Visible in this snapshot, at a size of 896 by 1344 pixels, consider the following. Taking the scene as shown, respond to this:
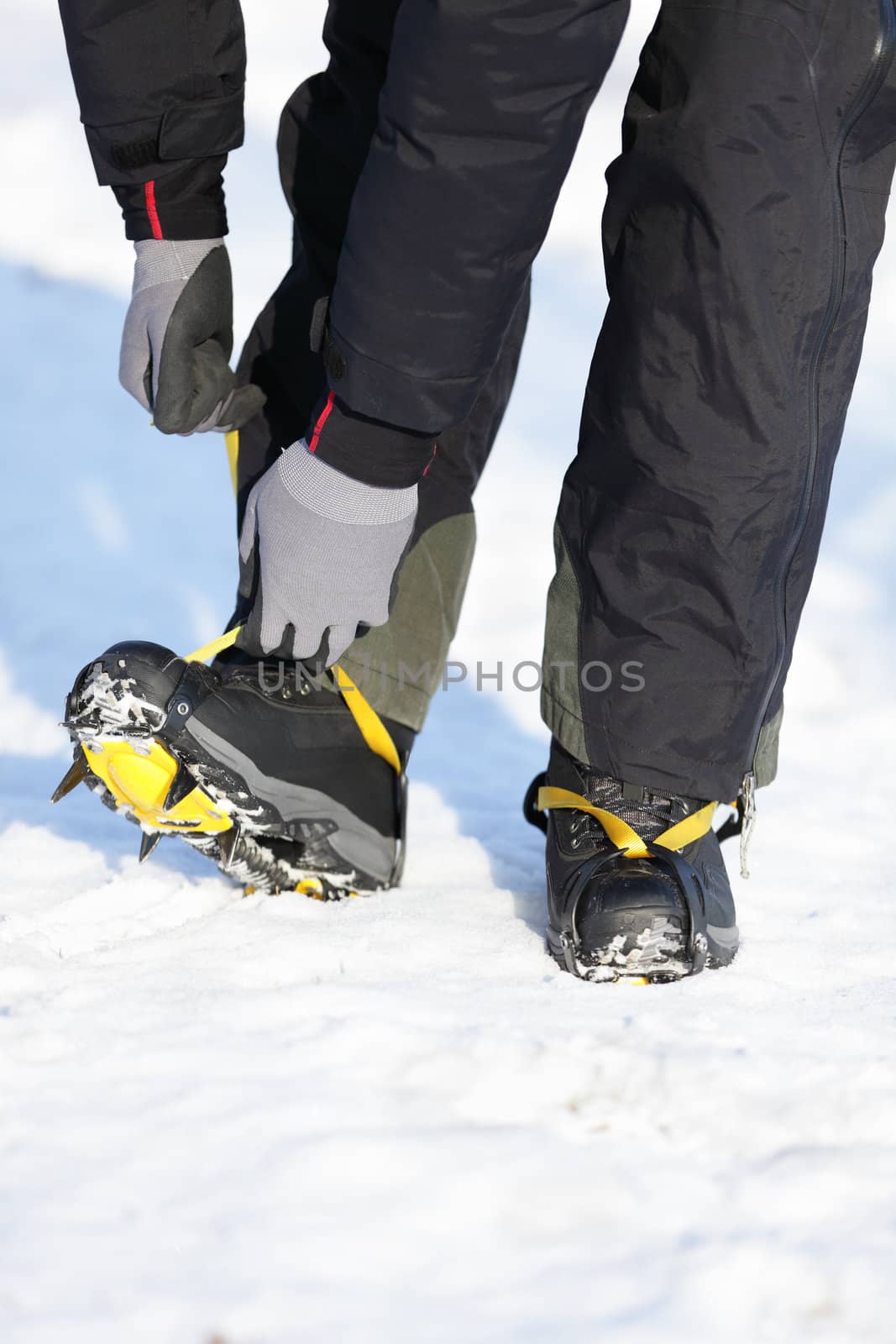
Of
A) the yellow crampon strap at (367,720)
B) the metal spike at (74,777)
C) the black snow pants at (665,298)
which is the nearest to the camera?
the black snow pants at (665,298)

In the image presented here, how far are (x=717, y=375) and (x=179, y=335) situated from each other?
2.15 ft

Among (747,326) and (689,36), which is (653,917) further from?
(689,36)

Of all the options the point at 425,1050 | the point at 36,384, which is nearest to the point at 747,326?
the point at 425,1050

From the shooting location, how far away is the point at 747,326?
0.99 metres

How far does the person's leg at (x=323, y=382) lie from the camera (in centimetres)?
133

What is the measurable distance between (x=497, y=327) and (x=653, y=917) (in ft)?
1.87

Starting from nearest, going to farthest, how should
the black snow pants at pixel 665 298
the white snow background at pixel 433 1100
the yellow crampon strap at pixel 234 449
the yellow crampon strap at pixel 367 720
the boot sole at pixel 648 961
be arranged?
the white snow background at pixel 433 1100, the black snow pants at pixel 665 298, the boot sole at pixel 648 961, the yellow crampon strap at pixel 367 720, the yellow crampon strap at pixel 234 449

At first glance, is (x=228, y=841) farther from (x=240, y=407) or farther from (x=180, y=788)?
(x=240, y=407)

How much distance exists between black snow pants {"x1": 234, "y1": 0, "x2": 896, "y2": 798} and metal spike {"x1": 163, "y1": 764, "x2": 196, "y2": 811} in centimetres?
39

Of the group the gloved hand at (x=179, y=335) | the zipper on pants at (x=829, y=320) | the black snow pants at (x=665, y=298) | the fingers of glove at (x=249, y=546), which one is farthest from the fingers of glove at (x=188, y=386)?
the zipper on pants at (x=829, y=320)

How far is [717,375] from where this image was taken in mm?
1007

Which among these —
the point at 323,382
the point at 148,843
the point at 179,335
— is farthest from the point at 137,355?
the point at 148,843

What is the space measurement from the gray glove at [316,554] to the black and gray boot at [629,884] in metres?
0.27

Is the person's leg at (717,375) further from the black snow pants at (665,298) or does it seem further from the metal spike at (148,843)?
the metal spike at (148,843)
